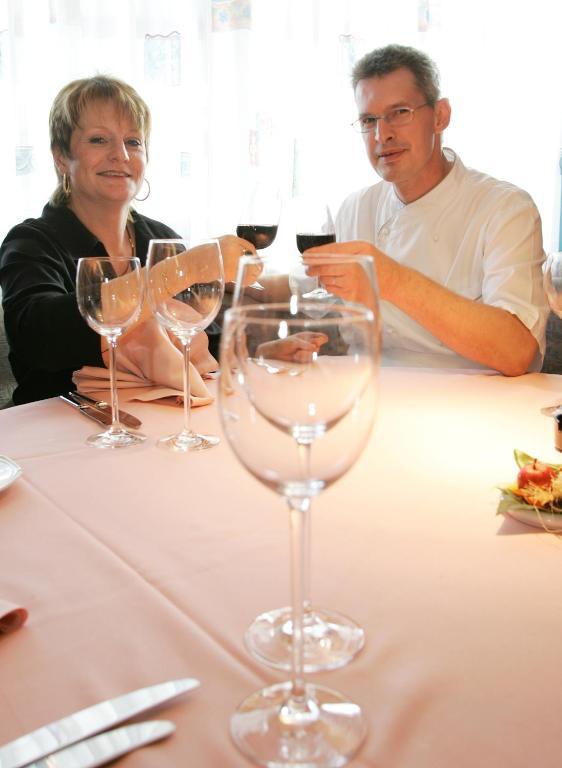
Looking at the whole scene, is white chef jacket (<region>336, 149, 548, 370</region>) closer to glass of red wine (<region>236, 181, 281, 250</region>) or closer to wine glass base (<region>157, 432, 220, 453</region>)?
glass of red wine (<region>236, 181, 281, 250</region>)

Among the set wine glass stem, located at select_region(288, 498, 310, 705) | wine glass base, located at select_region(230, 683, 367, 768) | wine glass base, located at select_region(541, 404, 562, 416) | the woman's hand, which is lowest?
wine glass base, located at select_region(541, 404, 562, 416)

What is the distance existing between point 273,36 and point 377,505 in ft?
8.41

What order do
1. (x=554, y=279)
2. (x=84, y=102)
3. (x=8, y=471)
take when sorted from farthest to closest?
(x=84, y=102), (x=554, y=279), (x=8, y=471)

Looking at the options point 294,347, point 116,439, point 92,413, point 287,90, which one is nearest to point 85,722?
point 294,347

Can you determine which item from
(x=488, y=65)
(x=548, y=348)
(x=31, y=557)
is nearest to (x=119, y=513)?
(x=31, y=557)

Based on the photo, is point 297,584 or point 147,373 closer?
point 297,584

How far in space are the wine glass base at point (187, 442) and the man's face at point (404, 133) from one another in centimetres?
133

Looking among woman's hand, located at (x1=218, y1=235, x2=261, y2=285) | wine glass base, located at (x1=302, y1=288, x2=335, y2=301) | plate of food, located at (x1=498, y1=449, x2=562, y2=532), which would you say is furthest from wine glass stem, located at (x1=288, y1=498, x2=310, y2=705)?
woman's hand, located at (x1=218, y1=235, x2=261, y2=285)

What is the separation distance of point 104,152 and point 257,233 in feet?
2.45

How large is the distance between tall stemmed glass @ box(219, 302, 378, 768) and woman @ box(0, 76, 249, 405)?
4.03ft

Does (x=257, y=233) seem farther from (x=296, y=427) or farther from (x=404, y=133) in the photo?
(x=296, y=427)

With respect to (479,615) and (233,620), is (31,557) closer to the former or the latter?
(233,620)

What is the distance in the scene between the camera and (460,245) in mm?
1957

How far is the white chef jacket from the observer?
165cm
